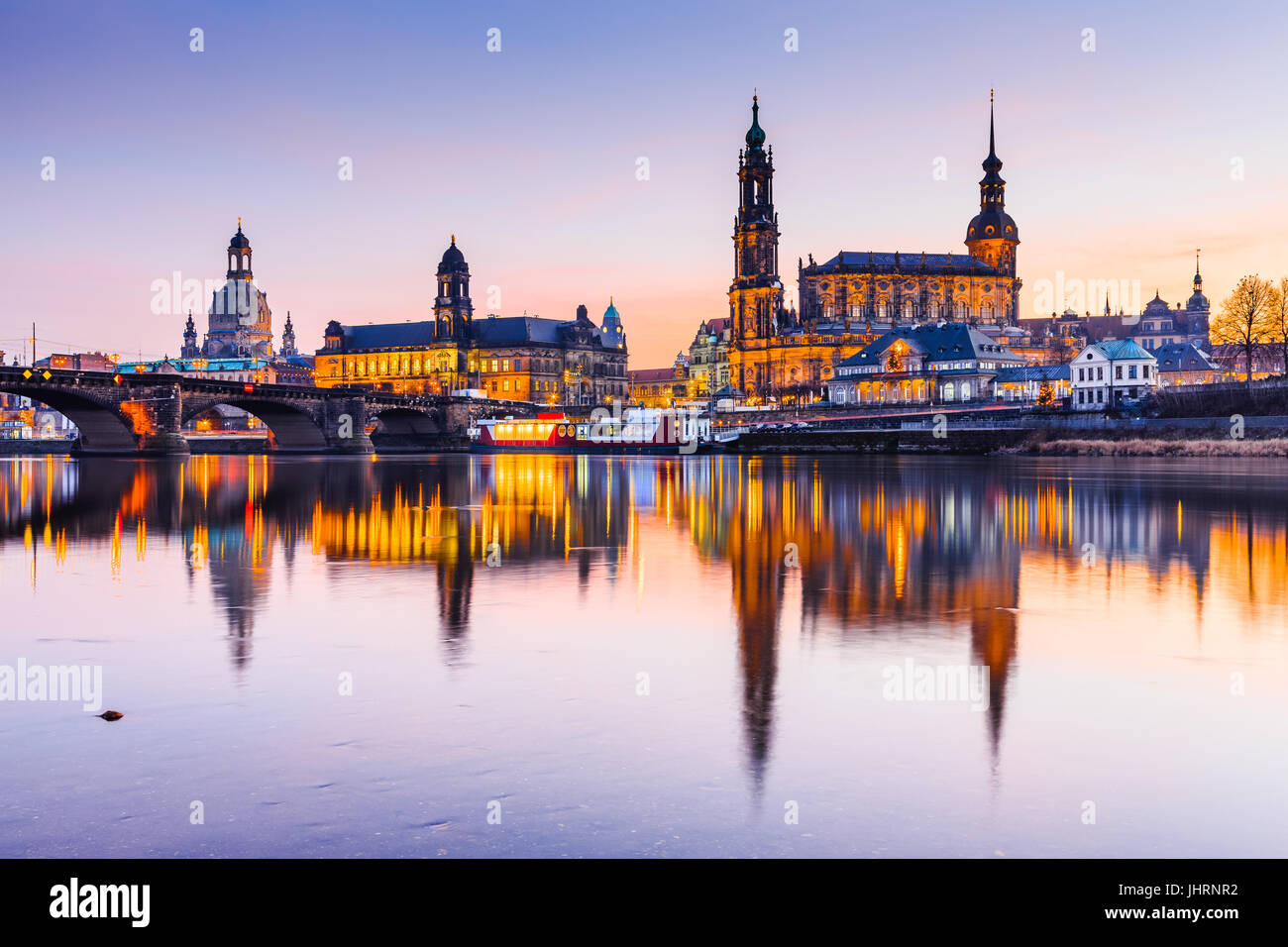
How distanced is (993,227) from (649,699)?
197 metres

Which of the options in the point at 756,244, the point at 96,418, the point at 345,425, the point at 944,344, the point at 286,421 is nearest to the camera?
the point at 96,418

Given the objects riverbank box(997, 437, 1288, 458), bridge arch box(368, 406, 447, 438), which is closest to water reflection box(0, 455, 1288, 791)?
riverbank box(997, 437, 1288, 458)

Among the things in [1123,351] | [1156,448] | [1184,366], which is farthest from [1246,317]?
[1156,448]

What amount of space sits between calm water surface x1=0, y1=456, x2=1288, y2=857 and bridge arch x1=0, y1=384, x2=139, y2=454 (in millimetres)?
78144

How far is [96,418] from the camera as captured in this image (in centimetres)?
9738

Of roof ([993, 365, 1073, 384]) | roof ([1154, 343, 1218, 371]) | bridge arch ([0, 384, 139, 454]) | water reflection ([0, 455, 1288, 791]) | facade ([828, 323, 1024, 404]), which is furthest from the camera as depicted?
facade ([828, 323, 1024, 404])

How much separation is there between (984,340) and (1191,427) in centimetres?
6409

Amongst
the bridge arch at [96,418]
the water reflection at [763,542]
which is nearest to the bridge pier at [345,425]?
the bridge arch at [96,418]

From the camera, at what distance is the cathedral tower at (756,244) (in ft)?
598

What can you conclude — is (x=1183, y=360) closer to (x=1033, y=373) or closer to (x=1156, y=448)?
(x=1033, y=373)

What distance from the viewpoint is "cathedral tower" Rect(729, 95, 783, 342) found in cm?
18212

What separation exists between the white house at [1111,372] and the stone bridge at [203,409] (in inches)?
3173

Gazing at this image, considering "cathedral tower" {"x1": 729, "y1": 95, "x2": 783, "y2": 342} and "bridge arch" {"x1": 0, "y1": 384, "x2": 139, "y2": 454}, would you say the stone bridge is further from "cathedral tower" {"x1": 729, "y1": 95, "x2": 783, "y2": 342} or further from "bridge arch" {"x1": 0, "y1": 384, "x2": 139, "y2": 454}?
"cathedral tower" {"x1": 729, "y1": 95, "x2": 783, "y2": 342}
